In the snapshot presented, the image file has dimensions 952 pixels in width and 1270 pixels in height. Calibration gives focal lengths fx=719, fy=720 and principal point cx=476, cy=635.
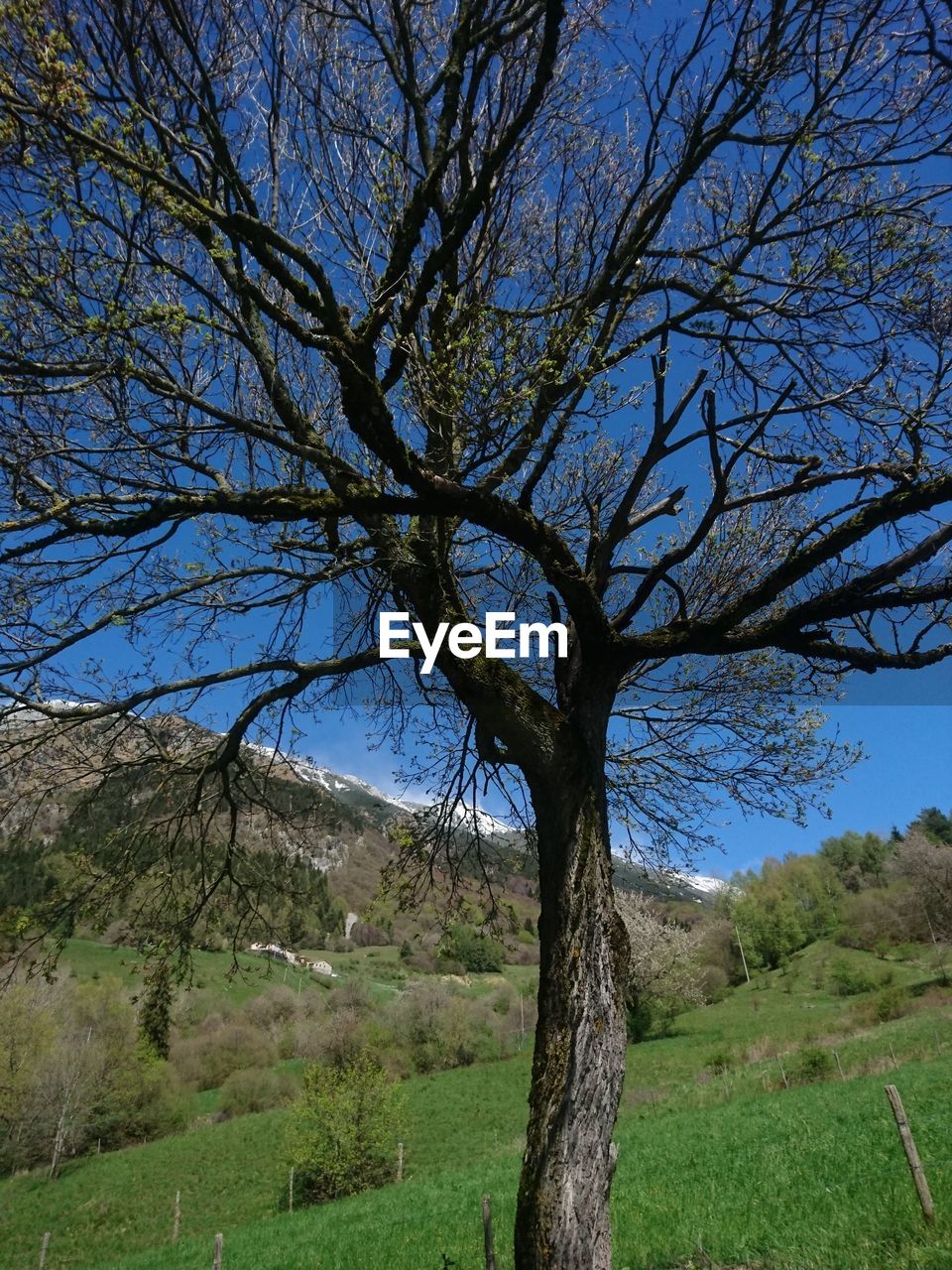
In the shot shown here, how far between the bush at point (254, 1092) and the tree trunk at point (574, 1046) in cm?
4264

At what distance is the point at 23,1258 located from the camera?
76.4 feet

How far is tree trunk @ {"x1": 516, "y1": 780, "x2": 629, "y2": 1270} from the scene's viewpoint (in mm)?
3359

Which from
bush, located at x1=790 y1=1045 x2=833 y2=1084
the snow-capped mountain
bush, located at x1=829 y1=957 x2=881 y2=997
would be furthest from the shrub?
the snow-capped mountain

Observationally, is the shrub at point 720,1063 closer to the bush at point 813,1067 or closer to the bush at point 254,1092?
the bush at point 813,1067

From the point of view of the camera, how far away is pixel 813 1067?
24062 millimetres

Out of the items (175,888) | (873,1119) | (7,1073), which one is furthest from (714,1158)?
(7,1073)

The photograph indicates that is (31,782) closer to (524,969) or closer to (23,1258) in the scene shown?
(23,1258)

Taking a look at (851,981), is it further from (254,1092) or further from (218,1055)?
(218,1055)

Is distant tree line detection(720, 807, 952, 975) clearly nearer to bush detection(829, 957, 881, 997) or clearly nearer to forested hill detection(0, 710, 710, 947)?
bush detection(829, 957, 881, 997)

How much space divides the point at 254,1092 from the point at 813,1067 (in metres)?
30.2

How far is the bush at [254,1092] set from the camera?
A: 1550 inches

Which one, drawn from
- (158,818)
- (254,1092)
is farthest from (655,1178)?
(254,1092)

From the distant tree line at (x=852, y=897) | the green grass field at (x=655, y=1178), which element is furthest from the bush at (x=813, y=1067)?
the distant tree line at (x=852, y=897)

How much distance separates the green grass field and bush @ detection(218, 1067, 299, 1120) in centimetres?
402
